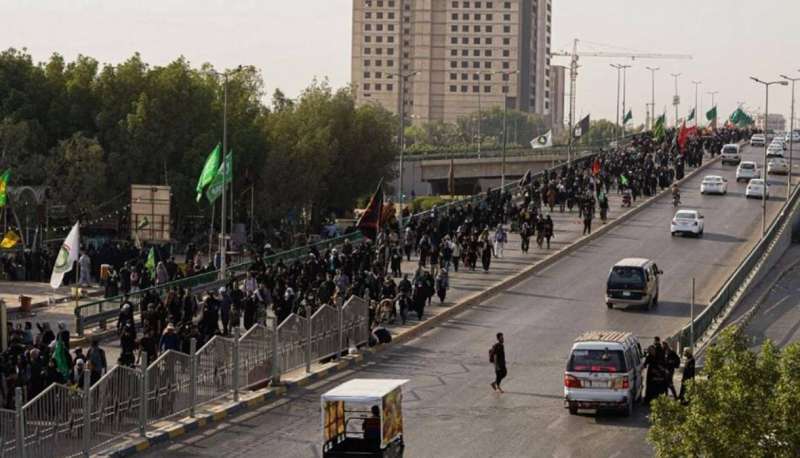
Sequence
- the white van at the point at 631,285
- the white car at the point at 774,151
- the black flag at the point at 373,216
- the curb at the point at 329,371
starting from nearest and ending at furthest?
the curb at the point at 329,371 → the white van at the point at 631,285 → the black flag at the point at 373,216 → the white car at the point at 774,151

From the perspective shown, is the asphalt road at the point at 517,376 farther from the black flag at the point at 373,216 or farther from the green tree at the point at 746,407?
the green tree at the point at 746,407

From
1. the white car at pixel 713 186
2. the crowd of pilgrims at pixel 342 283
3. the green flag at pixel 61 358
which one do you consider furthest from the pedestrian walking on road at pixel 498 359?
the white car at pixel 713 186

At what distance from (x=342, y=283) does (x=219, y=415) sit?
13.4 m

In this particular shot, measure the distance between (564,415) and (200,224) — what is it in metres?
41.5

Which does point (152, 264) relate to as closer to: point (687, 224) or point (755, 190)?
point (687, 224)

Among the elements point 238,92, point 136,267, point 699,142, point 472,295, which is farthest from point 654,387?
point 699,142

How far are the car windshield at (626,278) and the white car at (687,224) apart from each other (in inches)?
705

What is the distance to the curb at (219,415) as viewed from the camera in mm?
23297

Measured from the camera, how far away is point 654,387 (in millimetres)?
27953

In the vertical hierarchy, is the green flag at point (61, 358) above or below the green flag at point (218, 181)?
below

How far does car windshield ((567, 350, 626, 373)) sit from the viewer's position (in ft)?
88.2

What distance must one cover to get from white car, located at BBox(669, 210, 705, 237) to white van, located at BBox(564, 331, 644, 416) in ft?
107

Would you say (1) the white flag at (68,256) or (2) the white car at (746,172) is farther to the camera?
(2) the white car at (746,172)

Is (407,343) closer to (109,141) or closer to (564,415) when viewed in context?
(564,415)
